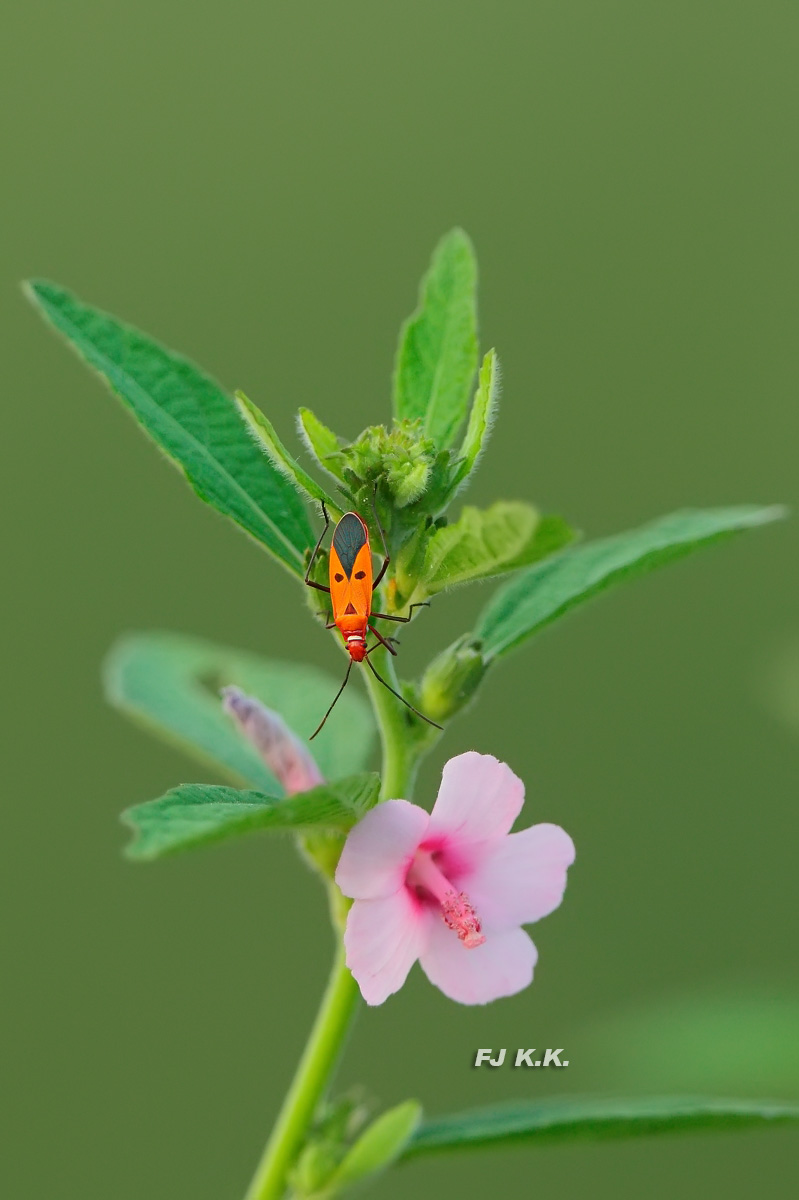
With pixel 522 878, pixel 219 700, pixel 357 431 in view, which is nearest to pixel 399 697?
pixel 522 878

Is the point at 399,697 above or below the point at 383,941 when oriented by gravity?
above

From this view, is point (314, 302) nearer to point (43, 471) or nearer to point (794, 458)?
point (43, 471)

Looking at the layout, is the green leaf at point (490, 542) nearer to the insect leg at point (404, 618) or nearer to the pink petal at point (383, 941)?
the insect leg at point (404, 618)

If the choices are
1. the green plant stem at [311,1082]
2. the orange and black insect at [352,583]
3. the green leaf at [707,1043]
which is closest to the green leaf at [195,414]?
the orange and black insect at [352,583]

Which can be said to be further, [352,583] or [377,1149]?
[352,583]

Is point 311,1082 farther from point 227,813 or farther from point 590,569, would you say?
point 590,569

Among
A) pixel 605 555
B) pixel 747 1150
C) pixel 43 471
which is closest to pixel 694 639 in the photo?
pixel 747 1150

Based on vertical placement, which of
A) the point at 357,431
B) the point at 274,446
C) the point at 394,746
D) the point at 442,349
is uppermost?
the point at 357,431
